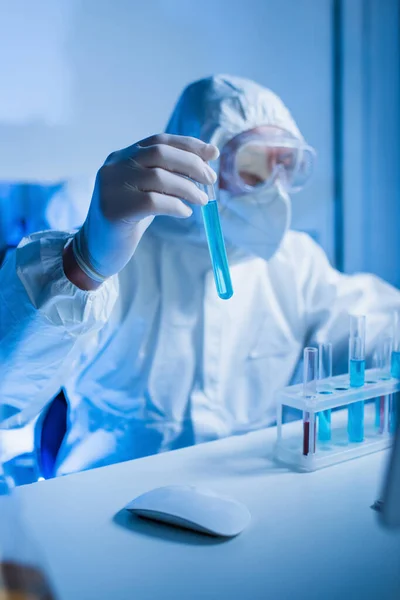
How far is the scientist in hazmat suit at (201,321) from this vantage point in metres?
1.27

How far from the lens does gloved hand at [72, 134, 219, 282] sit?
0.94m

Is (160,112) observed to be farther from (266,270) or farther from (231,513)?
(231,513)

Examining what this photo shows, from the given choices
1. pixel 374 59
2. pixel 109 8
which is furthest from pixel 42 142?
Result: pixel 374 59

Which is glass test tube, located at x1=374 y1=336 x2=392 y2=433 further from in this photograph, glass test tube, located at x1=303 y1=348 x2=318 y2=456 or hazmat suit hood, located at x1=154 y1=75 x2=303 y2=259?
hazmat suit hood, located at x1=154 y1=75 x2=303 y2=259

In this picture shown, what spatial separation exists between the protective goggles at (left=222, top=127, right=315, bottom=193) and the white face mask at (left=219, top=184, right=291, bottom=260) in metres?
0.03

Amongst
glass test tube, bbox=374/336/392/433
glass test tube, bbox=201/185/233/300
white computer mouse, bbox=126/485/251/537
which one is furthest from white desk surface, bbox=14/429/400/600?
glass test tube, bbox=201/185/233/300

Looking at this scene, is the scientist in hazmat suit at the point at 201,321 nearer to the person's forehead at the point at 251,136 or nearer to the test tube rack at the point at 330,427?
the person's forehead at the point at 251,136

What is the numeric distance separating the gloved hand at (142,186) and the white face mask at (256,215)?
442mm

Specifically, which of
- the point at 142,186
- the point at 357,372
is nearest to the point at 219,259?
the point at 142,186

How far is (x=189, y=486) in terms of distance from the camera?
2.62ft

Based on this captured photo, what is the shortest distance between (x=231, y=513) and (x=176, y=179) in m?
0.53

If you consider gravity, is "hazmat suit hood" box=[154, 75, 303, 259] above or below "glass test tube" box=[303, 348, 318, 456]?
above

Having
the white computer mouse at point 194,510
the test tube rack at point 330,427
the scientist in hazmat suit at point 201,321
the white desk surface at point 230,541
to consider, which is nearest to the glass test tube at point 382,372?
the test tube rack at point 330,427

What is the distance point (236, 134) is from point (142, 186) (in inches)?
20.5
